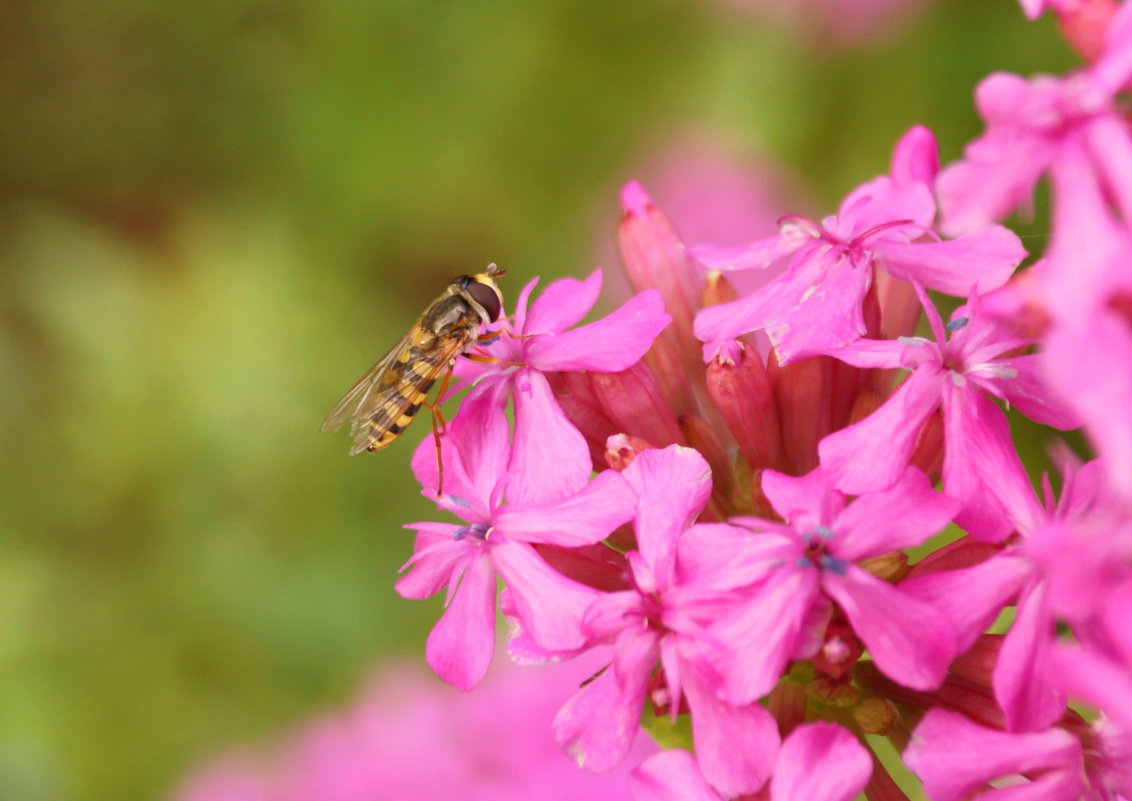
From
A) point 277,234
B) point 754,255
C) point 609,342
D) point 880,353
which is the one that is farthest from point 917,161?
point 277,234

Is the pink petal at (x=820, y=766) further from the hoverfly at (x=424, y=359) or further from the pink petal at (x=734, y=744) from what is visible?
the hoverfly at (x=424, y=359)

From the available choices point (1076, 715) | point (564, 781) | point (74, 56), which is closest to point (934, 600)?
point (1076, 715)

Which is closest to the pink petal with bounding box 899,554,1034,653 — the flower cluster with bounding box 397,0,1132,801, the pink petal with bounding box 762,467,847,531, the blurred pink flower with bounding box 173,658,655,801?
the flower cluster with bounding box 397,0,1132,801

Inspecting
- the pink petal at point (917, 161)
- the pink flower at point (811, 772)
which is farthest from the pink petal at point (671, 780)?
the pink petal at point (917, 161)

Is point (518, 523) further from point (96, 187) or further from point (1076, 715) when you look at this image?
point (96, 187)

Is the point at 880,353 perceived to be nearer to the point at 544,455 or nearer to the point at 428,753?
the point at 544,455

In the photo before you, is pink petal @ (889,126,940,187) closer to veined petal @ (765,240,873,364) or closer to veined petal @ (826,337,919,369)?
veined petal @ (765,240,873,364)
